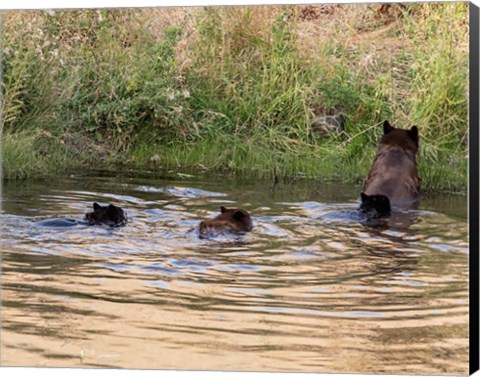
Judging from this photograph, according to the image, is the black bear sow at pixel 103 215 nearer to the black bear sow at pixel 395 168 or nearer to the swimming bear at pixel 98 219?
the swimming bear at pixel 98 219

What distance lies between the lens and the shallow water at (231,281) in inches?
388

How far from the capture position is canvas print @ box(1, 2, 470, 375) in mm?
10336

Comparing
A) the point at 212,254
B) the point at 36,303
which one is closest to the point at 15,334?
the point at 36,303

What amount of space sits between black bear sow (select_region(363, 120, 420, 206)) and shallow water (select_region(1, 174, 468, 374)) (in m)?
0.33

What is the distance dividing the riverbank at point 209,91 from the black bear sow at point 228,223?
714 millimetres

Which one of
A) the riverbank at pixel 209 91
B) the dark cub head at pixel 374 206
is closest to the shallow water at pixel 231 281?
Result: the dark cub head at pixel 374 206

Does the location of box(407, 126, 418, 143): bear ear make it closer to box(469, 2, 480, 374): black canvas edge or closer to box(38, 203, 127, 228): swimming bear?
box(38, 203, 127, 228): swimming bear

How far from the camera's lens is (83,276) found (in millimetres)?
11320

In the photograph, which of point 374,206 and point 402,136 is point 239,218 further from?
point 402,136

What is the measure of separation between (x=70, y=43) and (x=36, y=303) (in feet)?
12.2

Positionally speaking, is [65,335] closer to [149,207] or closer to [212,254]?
[212,254]

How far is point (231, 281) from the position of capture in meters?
11.3

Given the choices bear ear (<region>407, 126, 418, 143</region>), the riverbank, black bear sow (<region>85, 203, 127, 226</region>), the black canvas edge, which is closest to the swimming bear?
black bear sow (<region>85, 203, 127, 226</region>)

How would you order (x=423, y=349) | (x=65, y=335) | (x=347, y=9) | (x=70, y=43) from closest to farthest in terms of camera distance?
(x=423, y=349) → (x=65, y=335) → (x=347, y=9) → (x=70, y=43)
